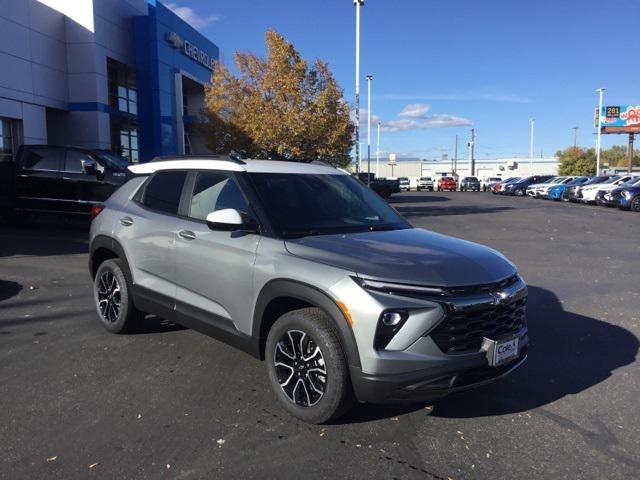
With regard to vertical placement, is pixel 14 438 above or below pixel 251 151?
below

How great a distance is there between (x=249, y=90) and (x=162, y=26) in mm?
6148

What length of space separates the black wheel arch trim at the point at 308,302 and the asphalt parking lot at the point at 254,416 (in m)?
0.58

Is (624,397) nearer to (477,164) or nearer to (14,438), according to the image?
(14,438)

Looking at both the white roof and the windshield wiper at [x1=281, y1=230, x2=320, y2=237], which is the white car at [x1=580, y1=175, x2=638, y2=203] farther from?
the windshield wiper at [x1=281, y1=230, x2=320, y2=237]

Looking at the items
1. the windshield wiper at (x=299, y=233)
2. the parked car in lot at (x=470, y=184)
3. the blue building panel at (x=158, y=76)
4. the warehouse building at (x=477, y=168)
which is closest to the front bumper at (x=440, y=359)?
the windshield wiper at (x=299, y=233)

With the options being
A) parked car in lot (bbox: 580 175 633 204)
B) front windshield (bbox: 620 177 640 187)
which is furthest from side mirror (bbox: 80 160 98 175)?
parked car in lot (bbox: 580 175 633 204)

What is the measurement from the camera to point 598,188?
→ 99.1 feet

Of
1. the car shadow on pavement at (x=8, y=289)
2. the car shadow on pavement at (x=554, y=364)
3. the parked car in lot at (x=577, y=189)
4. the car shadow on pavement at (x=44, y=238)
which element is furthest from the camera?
the parked car in lot at (x=577, y=189)

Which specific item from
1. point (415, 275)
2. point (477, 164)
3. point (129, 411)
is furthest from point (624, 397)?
point (477, 164)

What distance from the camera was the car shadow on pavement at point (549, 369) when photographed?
385 cm

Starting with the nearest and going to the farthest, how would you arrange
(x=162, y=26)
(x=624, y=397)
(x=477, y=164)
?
1. (x=624, y=397)
2. (x=162, y=26)
3. (x=477, y=164)

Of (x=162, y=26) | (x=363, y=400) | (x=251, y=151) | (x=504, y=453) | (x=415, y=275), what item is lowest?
(x=504, y=453)

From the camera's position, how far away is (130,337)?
17.7 ft

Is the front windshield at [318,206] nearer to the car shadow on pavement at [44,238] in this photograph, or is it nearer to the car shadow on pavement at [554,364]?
the car shadow on pavement at [554,364]
